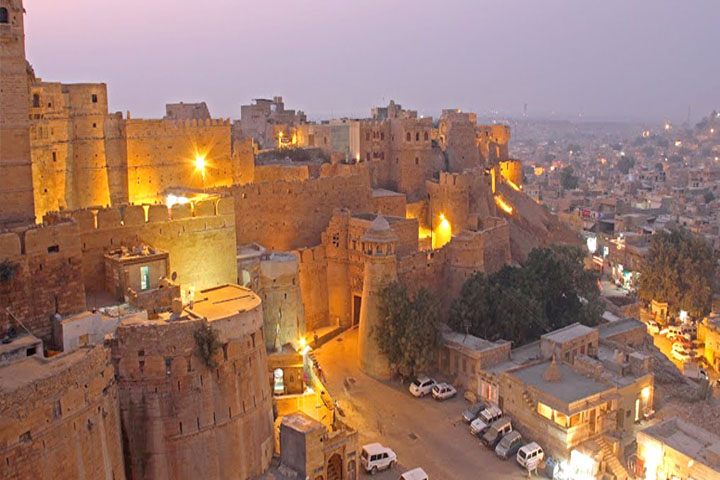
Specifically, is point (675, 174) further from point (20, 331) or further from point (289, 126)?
point (20, 331)

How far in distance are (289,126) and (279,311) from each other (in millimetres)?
20811

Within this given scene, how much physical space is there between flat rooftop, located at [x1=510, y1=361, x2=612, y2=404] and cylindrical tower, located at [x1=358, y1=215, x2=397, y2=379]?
16.2 ft

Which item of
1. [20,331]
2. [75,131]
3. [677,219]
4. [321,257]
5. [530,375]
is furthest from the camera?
[677,219]

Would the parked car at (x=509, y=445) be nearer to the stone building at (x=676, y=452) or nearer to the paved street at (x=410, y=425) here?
the paved street at (x=410, y=425)

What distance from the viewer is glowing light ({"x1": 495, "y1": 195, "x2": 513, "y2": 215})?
1549 inches

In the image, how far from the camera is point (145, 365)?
Answer: 17703 mm

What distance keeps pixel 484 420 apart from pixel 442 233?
42.6ft

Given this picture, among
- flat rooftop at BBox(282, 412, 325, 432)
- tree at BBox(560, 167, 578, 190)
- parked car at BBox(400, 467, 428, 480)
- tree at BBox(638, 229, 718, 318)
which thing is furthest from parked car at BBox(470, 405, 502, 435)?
tree at BBox(560, 167, 578, 190)

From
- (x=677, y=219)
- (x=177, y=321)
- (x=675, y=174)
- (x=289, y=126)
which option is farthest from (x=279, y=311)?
(x=675, y=174)

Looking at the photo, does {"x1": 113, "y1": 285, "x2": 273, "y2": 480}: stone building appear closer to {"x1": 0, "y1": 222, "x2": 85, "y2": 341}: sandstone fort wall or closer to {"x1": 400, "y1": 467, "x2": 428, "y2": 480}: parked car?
{"x1": 0, "y1": 222, "x2": 85, "y2": 341}: sandstone fort wall

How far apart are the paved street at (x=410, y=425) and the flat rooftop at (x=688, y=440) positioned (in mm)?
5044

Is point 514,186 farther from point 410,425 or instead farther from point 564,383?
point 410,425

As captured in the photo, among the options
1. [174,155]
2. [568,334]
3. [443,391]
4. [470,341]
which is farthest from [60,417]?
[568,334]

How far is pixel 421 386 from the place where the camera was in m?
26.1
